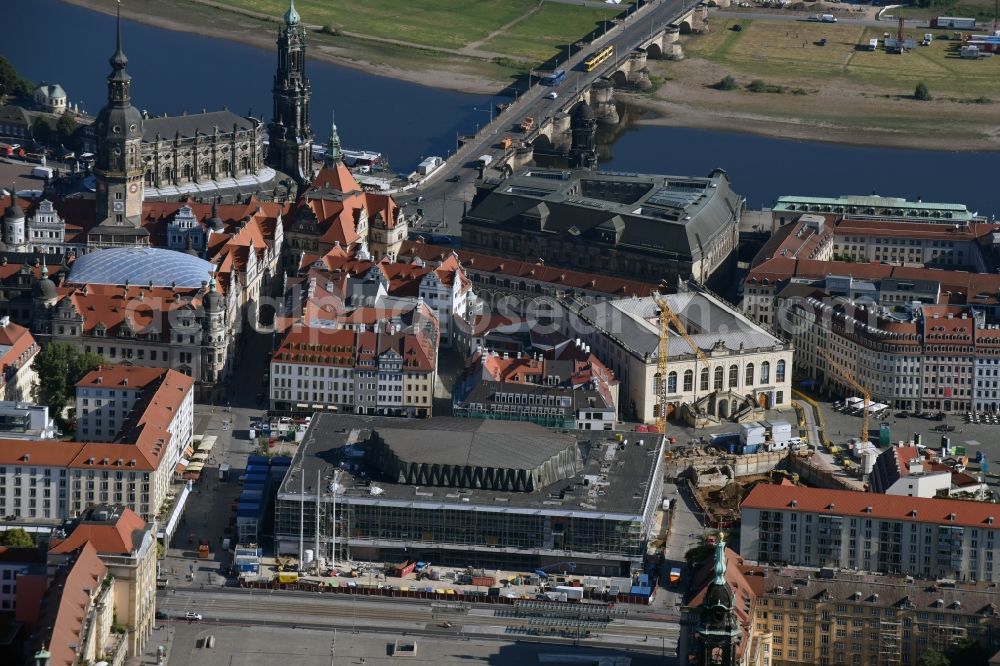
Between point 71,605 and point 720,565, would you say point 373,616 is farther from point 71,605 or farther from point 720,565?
point 720,565

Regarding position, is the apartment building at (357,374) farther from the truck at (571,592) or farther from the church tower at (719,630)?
the church tower at (719,630)

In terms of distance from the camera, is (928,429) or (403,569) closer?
(403,569)

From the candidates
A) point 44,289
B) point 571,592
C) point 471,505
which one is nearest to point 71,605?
point 471,505

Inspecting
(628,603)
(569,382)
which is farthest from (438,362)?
(628,603)

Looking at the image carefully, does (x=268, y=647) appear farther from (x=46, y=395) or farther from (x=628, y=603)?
(x=46, y=395)

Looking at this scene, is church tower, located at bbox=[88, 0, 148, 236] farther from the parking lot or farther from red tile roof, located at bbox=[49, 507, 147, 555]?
red tile roof, located at bbox=[49, 507, 147, 555]

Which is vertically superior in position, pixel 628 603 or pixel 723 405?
pixel 723 405
